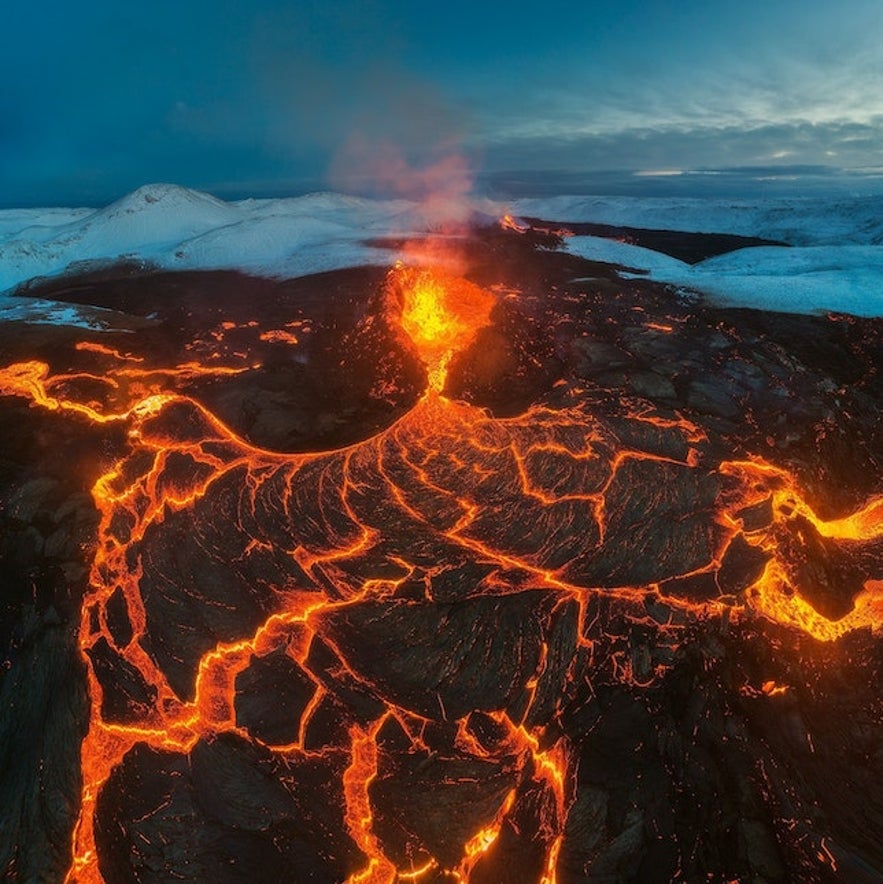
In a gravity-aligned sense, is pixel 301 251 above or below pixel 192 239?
below

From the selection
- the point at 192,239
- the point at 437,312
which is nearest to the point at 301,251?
the point at 192,239

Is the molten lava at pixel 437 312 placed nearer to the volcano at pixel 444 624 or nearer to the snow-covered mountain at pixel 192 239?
the volcano at pixel 444 624

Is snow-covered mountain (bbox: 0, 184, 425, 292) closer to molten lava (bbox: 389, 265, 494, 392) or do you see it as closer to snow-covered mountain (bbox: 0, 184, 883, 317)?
snow-covered mountain (bbox: 0, 184, 883, 317)

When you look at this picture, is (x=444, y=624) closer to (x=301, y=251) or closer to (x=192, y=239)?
(x=301, y=251)

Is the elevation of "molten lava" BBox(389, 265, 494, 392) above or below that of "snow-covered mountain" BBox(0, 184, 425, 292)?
below

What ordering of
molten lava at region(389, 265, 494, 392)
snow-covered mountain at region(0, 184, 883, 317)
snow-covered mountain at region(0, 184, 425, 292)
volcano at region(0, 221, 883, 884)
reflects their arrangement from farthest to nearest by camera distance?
1. snow-covered mountain at region(0, 184, 425, 292)
2. snow-covered mountain at region(0, 184, 883, 317)
3. molten lava at region(389, 265, 494, 392)
4. volcano at region(0, 221, 883, 884)

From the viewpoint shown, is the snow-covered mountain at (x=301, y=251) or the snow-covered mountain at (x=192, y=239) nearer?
the snow-covered mountain at (x=301, y=251)

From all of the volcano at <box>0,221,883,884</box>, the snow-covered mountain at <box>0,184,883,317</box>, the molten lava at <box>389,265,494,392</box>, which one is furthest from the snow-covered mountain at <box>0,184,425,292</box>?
the volcano at <box>0,221,883,884</box>

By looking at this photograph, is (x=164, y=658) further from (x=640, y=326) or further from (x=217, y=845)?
(x=640, y=326)

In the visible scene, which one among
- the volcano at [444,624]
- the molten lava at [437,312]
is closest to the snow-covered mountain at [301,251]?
the molten lava at [437,312]
